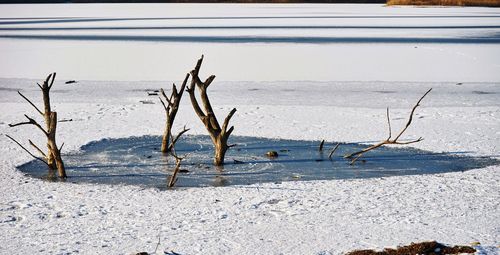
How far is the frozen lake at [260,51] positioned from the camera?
441 inches

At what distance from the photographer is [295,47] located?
15.4 metres

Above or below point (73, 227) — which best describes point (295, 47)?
below

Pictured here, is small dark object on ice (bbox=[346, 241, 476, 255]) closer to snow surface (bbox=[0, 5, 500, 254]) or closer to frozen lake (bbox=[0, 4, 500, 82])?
snow surface (bbox=[0, 5, 500, 254])

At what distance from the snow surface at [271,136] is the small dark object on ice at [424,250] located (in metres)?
0.09

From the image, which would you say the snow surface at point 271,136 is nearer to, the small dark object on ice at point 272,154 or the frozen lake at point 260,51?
the frozen lake at point 260,51

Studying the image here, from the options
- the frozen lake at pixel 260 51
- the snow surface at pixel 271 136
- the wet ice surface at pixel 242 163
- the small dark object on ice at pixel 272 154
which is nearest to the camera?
the snow surface at pixel 271 136

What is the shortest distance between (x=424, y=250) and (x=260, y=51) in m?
11.3

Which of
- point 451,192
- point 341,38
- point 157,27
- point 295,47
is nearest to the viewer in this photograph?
point 451,192

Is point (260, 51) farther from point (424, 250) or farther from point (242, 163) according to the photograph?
point (424, 250)

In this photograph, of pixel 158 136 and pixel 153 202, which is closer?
pixel 153 202

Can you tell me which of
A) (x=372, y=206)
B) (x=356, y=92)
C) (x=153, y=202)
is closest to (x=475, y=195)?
(x=372, y=206)

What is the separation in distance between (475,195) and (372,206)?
65 cm

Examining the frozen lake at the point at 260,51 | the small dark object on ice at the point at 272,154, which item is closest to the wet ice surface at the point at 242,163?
the small dark object on ice at the point at 272,154

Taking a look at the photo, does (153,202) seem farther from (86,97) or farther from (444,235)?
(86,97)
